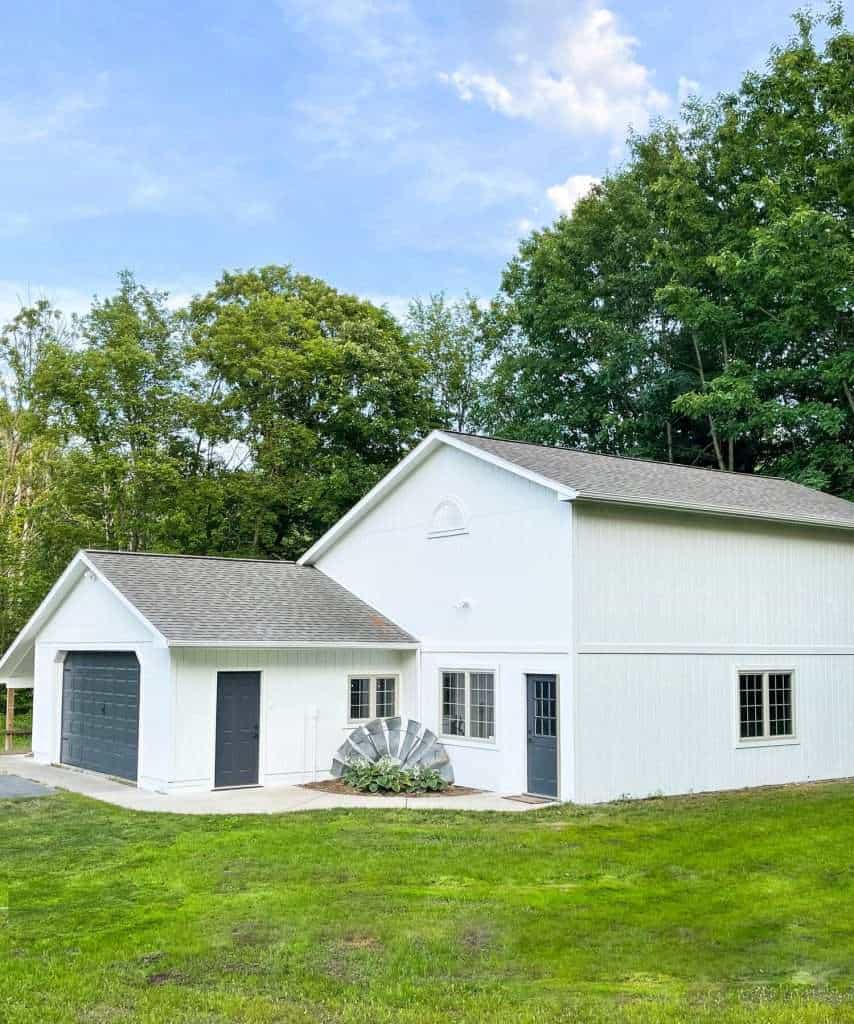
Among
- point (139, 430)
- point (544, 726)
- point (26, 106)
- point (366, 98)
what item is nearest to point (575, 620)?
point (544, 726)

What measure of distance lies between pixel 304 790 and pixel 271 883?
21.5 ft

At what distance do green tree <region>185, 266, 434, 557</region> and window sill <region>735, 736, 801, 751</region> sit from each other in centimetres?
1815

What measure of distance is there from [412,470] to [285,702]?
192 inches

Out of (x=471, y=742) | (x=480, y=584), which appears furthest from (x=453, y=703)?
(x=480, y=584)

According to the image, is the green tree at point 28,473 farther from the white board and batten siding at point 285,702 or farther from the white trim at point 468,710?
the white trim at point 468,710

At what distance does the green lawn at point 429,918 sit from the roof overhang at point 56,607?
4.02m

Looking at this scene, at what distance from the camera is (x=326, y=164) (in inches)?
1117

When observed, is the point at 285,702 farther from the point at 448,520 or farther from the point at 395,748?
the point at 448,520

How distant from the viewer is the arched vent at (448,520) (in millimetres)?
17562

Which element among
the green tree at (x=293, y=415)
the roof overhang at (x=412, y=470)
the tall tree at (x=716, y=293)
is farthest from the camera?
the green tree at (x=293, y=415)

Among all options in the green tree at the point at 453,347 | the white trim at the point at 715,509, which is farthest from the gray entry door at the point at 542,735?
the green tree at the point at 453,347

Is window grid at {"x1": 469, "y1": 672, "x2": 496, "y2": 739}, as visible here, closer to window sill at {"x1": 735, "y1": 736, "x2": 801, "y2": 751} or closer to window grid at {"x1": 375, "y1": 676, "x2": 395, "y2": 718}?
window grid at {"x1": 375, "y1": 676, "x2": 395, "y2": 718}

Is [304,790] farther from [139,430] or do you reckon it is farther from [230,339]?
[230,339]

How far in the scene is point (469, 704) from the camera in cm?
1700
